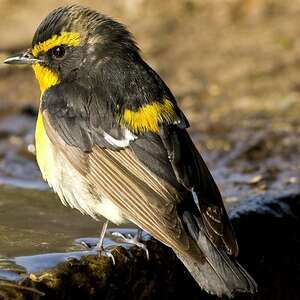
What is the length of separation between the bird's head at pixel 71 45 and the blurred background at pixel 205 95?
102 cm

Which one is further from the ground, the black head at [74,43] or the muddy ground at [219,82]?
the muddy ground at [219,82]

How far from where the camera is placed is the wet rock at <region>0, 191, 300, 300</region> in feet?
16.1

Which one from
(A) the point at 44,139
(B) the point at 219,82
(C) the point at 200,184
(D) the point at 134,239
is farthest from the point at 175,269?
(B) the point at 219,82

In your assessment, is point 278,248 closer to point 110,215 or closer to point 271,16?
point 110,215

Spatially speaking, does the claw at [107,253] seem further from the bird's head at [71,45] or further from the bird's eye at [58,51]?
the bird's eye at [58,51]

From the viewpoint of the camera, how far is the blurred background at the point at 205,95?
665 cm

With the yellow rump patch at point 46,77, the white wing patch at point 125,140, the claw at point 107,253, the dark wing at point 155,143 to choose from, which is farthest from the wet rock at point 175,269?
the yellow rump patch at point 46,77

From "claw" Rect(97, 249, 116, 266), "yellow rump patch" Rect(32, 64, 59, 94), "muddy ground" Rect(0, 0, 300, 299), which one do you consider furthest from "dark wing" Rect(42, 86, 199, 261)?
"muddy ground" Rect(0, 0, 300, 299)

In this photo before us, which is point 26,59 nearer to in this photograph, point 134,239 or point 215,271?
point 134,239

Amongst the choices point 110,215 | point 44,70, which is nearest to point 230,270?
point 110,215

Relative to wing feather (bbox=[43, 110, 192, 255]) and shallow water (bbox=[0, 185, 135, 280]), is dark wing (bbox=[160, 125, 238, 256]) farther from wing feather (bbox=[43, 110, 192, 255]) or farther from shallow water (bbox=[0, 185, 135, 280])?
shallow water (bbox=[0, 185, 135, 280])

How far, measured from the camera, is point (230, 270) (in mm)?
5207

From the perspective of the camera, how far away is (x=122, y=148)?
17.9ft

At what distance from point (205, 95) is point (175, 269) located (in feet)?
16.9
